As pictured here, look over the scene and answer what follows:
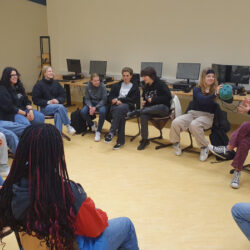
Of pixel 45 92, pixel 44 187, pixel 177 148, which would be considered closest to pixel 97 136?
pixel 45 92

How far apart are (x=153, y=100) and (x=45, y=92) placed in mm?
1653

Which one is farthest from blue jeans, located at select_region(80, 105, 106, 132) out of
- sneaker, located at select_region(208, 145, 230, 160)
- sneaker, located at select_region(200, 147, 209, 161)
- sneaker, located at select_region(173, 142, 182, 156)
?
sneaker, located at select_region(208, 145, 230, 160)

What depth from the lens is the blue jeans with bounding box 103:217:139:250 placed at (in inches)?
49.8

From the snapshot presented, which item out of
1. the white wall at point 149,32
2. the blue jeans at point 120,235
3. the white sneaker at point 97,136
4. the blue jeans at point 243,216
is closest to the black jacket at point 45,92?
the white sneaker at point 97,136

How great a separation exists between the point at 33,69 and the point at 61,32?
1.90 meters

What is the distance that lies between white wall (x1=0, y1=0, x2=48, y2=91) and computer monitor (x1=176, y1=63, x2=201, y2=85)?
180 inches

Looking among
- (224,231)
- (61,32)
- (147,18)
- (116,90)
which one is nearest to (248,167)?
(224,231)

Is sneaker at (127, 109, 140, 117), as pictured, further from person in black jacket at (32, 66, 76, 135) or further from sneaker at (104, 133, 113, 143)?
person in black jacket at (32, 66, 76, 135)

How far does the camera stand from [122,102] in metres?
4.02

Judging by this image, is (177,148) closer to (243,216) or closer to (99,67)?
(243,216)

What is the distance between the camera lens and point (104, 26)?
18.9ft

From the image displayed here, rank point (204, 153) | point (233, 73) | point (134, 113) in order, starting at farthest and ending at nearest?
point (233, 73) → point (134, 113) → point (204, 153)

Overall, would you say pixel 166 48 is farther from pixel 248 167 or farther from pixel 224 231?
pixel 224 231

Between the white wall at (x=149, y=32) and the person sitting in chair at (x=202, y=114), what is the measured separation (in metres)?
1.71
